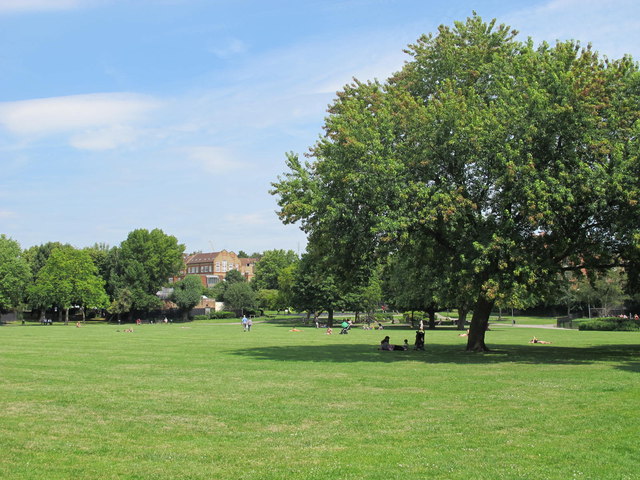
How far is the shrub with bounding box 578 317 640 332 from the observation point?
2512 inches

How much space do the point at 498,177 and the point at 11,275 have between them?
83.3 m

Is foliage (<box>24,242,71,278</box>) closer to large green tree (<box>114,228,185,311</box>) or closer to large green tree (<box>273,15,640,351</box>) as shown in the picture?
large green tree (<box>114,228,185,311</box>)

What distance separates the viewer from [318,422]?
1251 cm

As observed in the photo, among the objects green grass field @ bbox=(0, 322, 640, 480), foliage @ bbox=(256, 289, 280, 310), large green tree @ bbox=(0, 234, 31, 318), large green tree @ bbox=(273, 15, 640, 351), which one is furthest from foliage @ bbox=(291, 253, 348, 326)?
green grass field @ bbox=(0, 322, 640, 480)

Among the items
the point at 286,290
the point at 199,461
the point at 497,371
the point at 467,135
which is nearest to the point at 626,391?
the point at 497,371

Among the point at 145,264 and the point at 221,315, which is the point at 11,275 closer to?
the point at 145,264

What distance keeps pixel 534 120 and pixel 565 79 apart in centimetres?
212

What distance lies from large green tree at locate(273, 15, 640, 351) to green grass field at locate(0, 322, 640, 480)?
19.5ft

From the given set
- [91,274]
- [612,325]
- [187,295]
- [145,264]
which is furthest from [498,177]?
[145,264]

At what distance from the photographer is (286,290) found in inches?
4213

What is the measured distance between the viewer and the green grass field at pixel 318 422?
902 centimetres

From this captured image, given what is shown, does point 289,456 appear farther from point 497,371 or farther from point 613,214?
point 613,214

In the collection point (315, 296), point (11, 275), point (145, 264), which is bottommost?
point (315, 296)

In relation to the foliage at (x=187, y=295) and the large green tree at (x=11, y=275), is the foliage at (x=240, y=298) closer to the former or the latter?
the foliage at (x=187, y=295)
